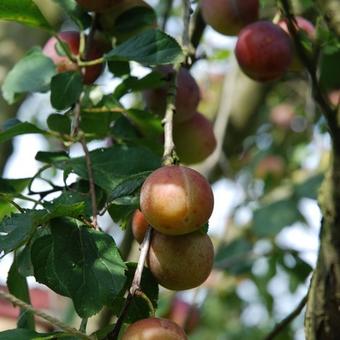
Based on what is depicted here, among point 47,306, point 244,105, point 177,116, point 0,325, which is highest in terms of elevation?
point 177,116

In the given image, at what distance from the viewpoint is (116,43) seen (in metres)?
1.01

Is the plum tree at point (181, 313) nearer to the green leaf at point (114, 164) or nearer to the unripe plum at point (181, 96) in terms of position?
the unripe plum at point (181, 96)

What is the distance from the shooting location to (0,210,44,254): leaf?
26.0 inches

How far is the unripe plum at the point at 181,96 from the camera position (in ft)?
3.10

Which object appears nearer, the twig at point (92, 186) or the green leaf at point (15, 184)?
the twig at point (92, 186)

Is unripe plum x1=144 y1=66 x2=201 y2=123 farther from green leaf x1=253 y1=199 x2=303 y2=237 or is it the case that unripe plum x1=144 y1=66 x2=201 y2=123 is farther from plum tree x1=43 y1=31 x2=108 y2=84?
green leaf x1=253 y1=199 x2=303 y2=237

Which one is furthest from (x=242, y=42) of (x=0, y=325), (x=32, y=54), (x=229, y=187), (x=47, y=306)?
(x=47, y=306)

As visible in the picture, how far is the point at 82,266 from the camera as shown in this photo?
684 mm

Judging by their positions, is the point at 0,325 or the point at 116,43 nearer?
the point at 116,43

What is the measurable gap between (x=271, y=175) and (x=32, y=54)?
1.40 metres

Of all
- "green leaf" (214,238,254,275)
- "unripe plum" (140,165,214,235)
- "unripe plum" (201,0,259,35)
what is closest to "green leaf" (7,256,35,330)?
"unripe plum" (140,165,214,235)

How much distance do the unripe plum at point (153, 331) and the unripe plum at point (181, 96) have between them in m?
0.36

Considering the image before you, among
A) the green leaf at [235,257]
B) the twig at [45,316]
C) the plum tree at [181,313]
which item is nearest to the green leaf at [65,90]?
the twig at [45,316]

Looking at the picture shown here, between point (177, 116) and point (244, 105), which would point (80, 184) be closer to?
point (177, 116)
